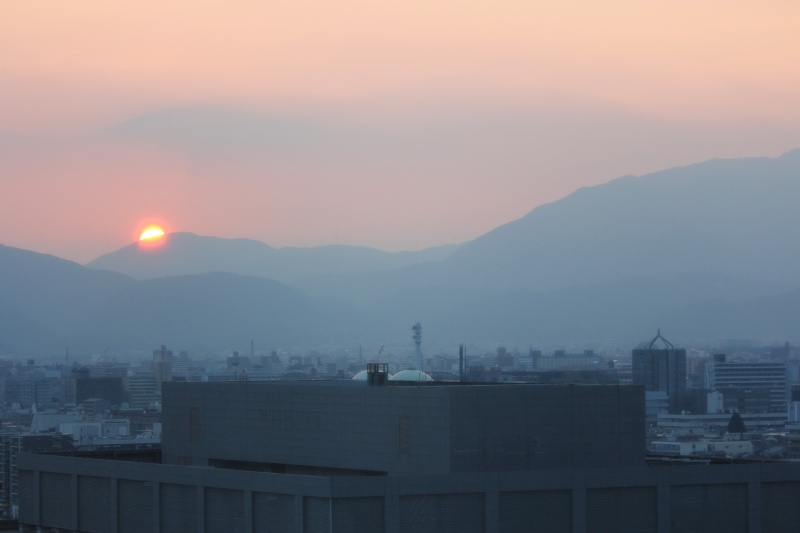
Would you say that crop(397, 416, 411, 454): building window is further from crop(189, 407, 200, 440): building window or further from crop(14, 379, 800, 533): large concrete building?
crop(189, 407, 200, 440): building window

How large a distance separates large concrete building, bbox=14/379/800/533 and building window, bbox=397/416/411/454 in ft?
0.15

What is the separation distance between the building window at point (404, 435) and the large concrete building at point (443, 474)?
0.05m

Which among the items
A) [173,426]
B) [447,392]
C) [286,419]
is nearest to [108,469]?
[173,426]

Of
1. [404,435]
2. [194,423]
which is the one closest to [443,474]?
[404,435]

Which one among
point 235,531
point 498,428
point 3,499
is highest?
point 498,428

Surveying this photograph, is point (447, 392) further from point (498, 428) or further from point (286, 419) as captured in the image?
point (286, 419)

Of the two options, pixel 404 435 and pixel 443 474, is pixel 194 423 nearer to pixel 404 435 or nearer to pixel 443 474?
pixel 404 435

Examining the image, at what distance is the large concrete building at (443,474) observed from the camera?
4109cm

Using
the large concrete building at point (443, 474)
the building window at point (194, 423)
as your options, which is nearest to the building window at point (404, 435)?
the large concrete building at point (443, 474)

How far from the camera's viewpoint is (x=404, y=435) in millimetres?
44156

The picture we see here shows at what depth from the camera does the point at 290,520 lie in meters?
41.6

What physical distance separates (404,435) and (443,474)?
2901mm

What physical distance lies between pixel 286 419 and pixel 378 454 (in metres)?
4.86

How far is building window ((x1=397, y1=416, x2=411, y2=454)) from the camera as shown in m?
44.0
